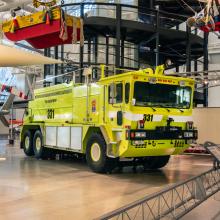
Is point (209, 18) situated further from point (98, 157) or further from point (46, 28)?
point (98, 157)

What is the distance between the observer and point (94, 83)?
10656mm

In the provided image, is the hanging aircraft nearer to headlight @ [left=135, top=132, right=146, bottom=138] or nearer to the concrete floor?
headlight @ [left=135, top=132, right=146, bottom=138]

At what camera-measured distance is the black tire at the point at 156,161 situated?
11336 millimetres

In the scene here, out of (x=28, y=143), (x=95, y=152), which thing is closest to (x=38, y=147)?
(x=28, y=143)

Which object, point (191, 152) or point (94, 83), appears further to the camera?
point (191, 152)

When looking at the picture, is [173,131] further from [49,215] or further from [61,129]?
[49,215]

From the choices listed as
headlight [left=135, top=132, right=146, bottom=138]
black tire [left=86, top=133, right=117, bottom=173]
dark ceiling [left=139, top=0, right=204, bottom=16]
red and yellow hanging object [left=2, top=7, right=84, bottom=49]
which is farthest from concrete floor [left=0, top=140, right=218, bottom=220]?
dark ceiling [left=139, top=0, right=204, bottom=16]

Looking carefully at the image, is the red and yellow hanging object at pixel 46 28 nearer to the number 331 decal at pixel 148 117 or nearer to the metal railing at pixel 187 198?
the number 331 decal at pixel 148 117

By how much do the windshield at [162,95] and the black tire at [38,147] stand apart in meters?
5.29

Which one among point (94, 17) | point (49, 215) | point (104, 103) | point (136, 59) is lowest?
point (49, 215)

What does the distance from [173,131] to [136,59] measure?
10842 mm

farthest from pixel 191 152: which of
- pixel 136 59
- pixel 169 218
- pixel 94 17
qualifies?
pixel 169 218

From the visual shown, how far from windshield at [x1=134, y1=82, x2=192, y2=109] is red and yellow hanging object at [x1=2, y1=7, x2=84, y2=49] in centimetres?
215

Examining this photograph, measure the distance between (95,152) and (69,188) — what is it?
2321 mm
